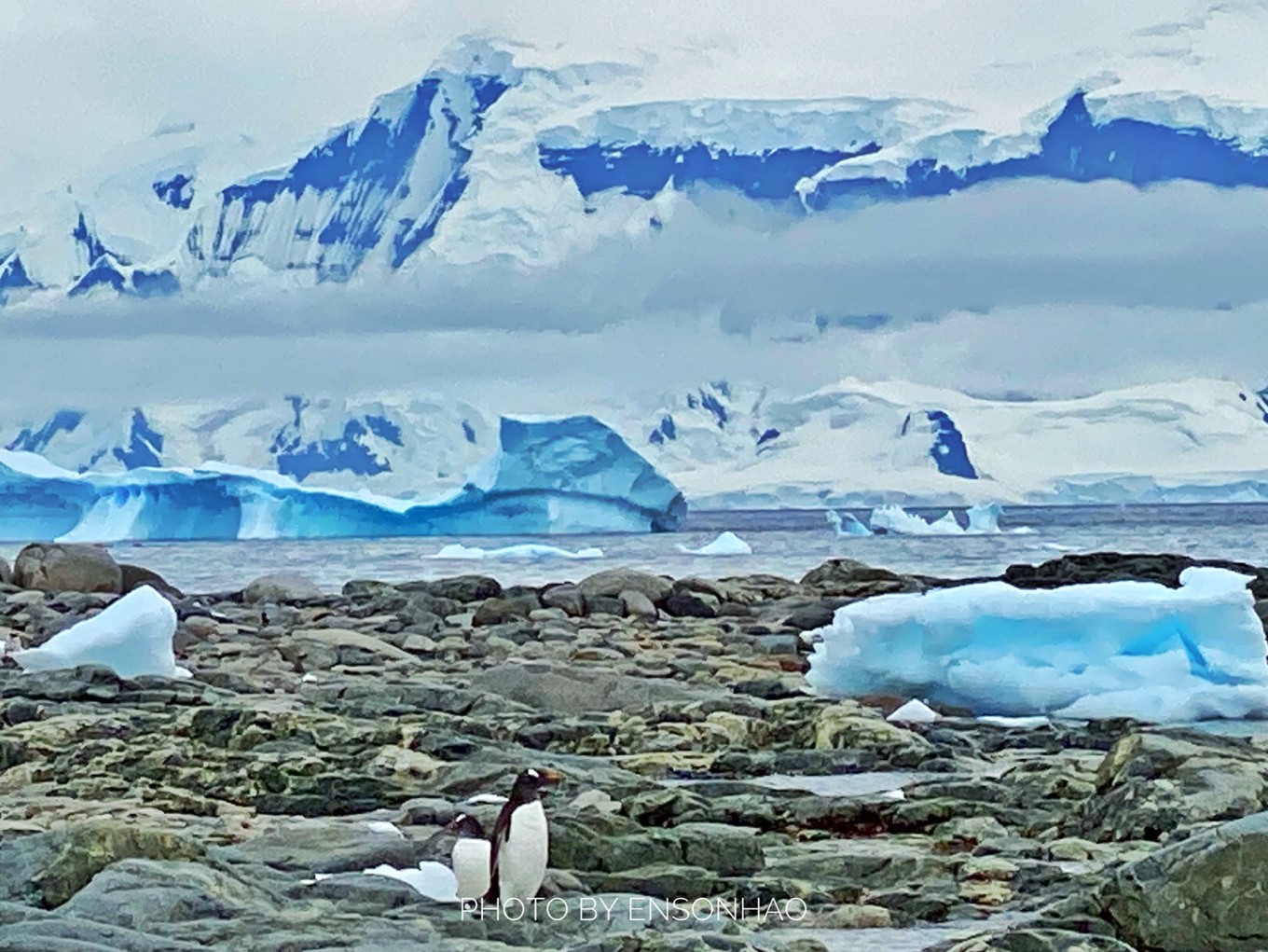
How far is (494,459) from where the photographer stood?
112 ft

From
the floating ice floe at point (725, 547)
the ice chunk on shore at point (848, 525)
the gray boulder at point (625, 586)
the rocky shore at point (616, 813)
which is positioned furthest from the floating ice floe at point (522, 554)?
the rocky shore at point (616, 813)

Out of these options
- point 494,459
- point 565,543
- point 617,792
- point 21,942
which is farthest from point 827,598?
point 565,543

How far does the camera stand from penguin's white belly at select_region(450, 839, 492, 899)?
14.4ft

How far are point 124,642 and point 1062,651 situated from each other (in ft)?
15.7

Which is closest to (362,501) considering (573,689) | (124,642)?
(124,642)

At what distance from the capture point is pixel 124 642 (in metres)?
10.2

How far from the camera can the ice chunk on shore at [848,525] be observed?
40.1 metres

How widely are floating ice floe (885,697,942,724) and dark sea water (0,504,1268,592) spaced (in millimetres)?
16428

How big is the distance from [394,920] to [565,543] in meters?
37.2

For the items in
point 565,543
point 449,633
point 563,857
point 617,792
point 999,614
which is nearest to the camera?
point 563,857

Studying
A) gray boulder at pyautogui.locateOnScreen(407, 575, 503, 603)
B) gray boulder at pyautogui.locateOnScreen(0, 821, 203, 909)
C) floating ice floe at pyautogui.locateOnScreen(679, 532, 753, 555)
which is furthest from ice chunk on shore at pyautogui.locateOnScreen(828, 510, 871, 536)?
gray boulder at pyautogui.locateOnScreen(0, 821, 203, 909)

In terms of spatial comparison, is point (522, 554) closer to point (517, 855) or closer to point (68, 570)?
point (68, 570)

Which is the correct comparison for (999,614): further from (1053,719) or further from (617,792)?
(617,792)

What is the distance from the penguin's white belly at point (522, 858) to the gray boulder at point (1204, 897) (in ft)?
4.06
